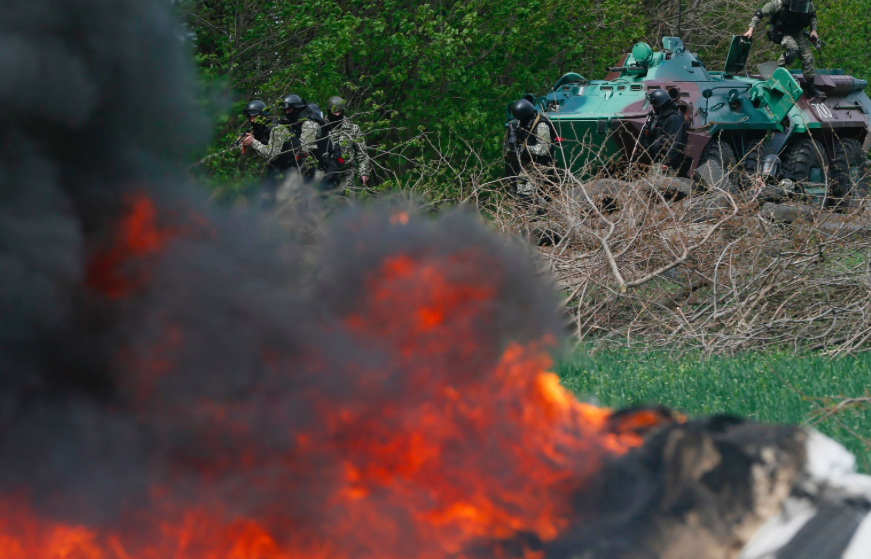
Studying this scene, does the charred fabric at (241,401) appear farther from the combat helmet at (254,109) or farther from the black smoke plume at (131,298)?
the combat helmet at (254,109)

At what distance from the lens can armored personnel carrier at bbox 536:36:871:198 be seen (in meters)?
12.4

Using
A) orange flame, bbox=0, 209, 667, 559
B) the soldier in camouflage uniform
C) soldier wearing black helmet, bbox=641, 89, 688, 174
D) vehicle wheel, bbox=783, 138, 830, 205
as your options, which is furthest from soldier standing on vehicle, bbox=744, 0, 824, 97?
orange flame, bbox=0, 209, 667, 559

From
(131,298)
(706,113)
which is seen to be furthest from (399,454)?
(706,113)

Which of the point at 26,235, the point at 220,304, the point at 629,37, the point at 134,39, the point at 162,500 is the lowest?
the point at 629,37

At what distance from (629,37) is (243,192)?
16111 millimetres

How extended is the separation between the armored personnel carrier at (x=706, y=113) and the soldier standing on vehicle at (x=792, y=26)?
0.31m

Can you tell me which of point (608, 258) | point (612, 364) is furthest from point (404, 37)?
point (612, 364)

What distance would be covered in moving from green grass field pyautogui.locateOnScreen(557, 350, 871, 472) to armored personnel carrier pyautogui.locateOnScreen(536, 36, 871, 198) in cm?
580

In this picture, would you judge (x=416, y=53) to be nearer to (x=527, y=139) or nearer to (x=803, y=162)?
(x=527, y=139)

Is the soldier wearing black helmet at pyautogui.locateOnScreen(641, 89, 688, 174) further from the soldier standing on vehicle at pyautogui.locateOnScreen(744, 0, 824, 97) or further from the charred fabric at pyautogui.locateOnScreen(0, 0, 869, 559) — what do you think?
the charred fabric at pyautogui.locateOnScreen(0, 0, 869, 559)

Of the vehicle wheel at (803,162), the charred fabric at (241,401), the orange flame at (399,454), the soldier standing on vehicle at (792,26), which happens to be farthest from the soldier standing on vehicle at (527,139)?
the charred fabric at (241,401)

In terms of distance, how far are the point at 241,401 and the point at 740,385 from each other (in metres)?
3.46

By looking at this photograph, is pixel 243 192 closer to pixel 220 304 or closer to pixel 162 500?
pixel 220 304

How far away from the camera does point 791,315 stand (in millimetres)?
7066
